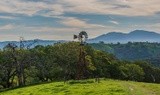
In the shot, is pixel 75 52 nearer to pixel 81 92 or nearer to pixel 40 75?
pixel 40 75

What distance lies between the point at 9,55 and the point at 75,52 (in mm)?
23714

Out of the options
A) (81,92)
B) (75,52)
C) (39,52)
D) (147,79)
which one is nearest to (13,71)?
(39,52)

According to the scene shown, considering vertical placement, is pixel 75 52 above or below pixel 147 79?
above

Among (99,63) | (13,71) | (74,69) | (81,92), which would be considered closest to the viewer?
(81,92)

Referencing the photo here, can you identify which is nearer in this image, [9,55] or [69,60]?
[9,55]

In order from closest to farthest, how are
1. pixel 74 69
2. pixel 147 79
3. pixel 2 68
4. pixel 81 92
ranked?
pixel 81 92 < pixel 2 68 < pixel 74 69 < pixel 147 79

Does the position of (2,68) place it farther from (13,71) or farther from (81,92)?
(81,92)

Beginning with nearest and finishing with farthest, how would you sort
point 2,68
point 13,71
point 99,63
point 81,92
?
point 81,92, point 2,68, point 13,71, point 99,63

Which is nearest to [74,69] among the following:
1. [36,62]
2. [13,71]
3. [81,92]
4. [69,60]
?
[69,60]

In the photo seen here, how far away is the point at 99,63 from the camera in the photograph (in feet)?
410

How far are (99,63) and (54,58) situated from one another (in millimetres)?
18413

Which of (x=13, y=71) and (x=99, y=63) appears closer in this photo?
(x=13, y=71)

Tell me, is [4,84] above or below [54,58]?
below

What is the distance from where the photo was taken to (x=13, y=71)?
10488 cm
